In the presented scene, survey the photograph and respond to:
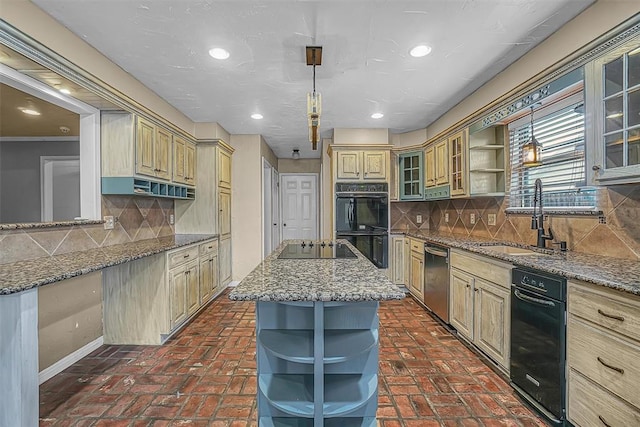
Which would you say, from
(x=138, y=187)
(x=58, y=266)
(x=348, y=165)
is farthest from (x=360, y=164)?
(x=58, y=266)

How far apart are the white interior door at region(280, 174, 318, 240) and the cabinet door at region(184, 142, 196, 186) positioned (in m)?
3.00

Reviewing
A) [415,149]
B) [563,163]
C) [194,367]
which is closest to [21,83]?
[194,367]

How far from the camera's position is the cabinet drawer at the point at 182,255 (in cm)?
295

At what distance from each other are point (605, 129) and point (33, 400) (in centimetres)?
344

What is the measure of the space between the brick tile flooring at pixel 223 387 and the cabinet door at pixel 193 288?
372 millimetres

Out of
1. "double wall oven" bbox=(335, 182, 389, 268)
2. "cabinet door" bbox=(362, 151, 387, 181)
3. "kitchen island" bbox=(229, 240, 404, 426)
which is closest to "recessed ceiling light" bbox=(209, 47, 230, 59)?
"kitchen island" bbox=(229, 240, 404, 426)

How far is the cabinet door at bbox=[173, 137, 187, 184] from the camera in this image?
3689 millimetres

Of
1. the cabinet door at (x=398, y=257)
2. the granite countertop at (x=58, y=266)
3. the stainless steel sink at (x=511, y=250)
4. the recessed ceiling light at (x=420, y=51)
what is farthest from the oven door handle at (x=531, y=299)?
the granite countertop at (x=58, y=266)

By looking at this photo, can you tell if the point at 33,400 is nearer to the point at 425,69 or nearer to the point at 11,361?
the point at 11,361

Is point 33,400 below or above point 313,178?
below

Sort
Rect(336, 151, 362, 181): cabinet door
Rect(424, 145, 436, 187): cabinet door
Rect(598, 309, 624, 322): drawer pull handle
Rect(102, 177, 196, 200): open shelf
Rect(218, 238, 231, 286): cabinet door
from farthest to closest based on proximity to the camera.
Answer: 1. Rect(336, 151, 362, 181): cabinet door
2. Rect(218, 238, 231, 286): cabinet door
3. Rect(424, 145, 436, 187): cabinet door
4. Rect(102, 177, 196, 200): open shelf
5. Rect(598, 309, 624, 322): drawer pull handle

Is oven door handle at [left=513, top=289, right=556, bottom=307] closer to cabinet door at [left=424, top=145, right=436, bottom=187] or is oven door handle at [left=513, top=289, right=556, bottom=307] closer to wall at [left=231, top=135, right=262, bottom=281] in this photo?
cabinet door at [left=424, top=145, right=436, bottom=187]

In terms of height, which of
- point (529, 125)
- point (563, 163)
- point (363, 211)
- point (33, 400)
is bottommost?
point (33, 400)

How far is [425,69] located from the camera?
274cm
